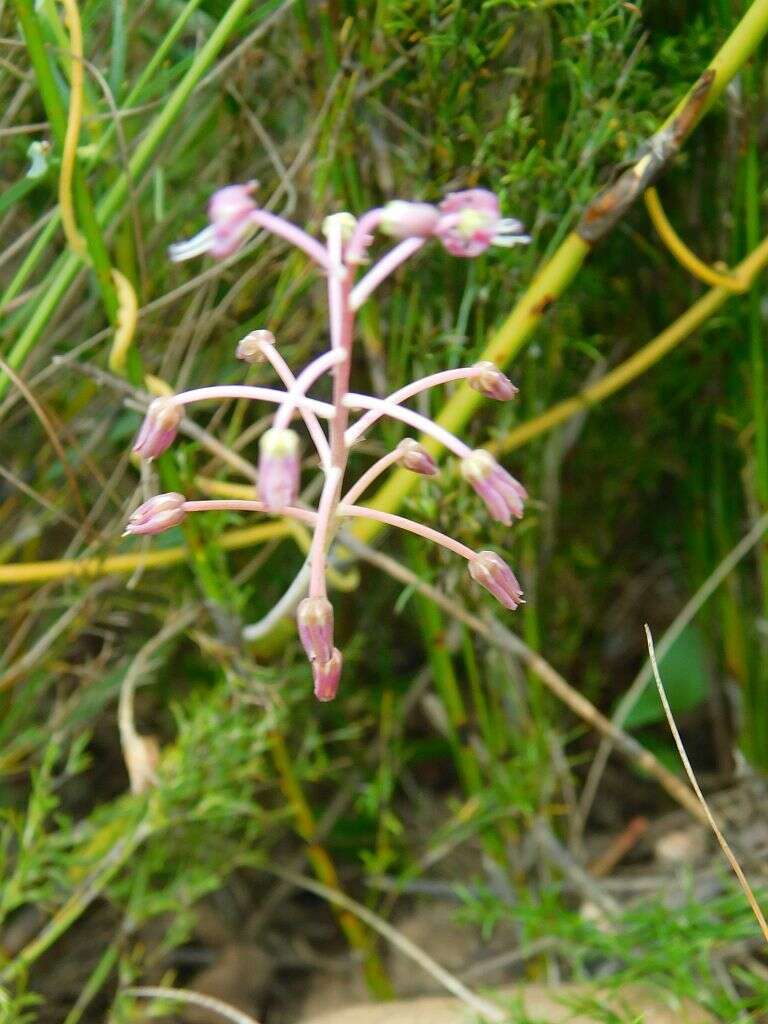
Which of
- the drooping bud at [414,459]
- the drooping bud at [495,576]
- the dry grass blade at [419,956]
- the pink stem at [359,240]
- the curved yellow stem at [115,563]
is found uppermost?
the pink stem at [359,240]

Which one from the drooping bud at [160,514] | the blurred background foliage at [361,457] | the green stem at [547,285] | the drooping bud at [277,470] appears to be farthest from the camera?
the blurred background foliage at [361,457]

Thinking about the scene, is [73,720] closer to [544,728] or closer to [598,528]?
[544,728]

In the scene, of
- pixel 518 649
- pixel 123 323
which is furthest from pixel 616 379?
pixel 123 323

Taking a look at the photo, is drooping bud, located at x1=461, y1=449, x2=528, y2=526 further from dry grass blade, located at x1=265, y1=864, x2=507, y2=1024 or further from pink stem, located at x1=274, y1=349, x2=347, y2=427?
dry grass blade, located at x1=265, y1=864, x2=507, y2=1024

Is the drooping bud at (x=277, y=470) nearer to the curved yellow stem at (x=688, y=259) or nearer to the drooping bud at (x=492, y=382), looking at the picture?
the drooping bud at (x=492, y=382)

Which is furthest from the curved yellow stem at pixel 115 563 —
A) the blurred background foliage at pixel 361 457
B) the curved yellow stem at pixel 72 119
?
the curved yellow stem at pixel 72 119

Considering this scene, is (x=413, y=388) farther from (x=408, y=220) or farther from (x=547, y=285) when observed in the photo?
(x=547, y=285)

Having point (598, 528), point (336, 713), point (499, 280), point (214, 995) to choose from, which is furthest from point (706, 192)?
point (214, 995)
